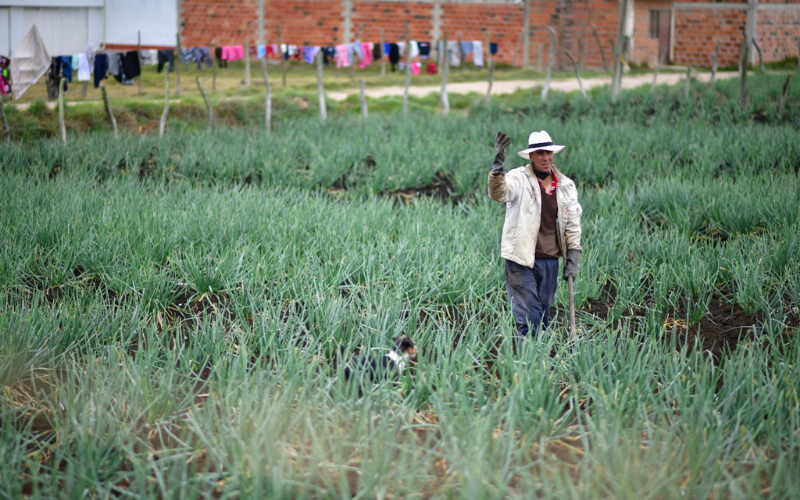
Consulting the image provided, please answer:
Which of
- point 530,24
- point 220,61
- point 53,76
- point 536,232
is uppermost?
point 530,24

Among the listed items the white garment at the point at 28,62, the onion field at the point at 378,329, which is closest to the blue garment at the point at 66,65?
the white garment at the point at 28,62

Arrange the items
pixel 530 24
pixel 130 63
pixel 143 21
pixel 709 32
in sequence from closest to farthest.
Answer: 1. pixel 130 63
2. pixel 143 21
3. pixel 530 24
4. pixel 709 32

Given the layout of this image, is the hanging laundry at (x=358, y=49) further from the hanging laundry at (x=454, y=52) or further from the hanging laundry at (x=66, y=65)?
the hanging laundry at (x=66, y=65)

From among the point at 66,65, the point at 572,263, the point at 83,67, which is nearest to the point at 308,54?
the point at 83,67

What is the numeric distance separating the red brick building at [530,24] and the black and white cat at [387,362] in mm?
21105

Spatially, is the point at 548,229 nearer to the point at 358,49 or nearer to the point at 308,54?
the point at 358,49

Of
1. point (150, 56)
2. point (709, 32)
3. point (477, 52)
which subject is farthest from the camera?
point (709, 32)

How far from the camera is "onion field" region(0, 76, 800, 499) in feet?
8.24

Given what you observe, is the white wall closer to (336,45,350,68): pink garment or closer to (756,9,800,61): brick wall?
(336,45,350,68): pink garment

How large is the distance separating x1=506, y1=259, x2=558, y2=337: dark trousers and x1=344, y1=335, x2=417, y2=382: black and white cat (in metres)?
0.98

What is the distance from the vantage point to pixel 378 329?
363cm

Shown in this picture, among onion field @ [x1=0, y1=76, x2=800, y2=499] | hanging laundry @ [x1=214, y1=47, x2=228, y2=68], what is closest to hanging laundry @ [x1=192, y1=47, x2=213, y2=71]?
hanging laundry @ [x1=214, y1=47, x2=228, y2=68]

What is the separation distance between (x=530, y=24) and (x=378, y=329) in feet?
75.5

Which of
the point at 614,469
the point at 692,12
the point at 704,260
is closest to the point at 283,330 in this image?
the point at 614,469
